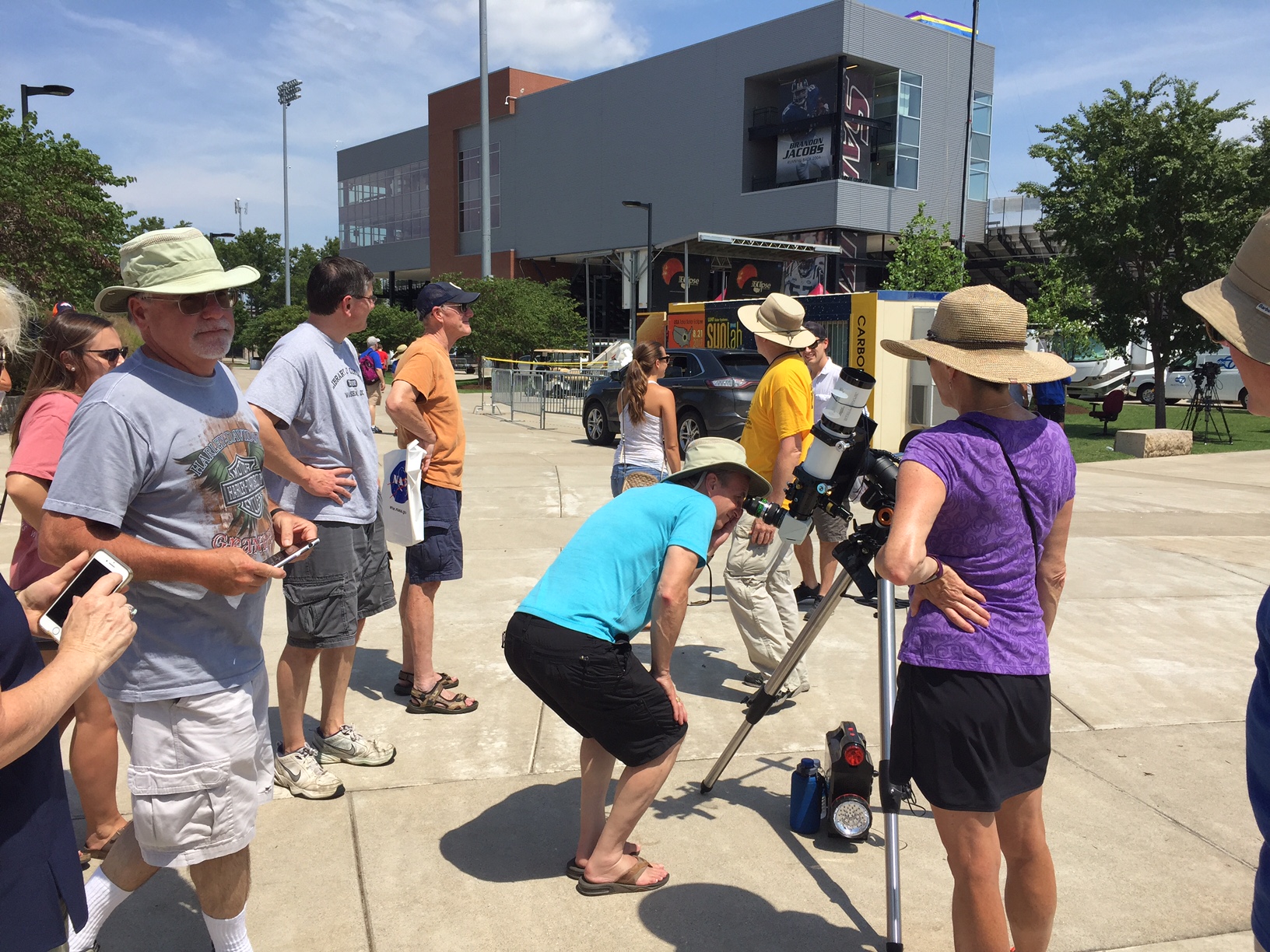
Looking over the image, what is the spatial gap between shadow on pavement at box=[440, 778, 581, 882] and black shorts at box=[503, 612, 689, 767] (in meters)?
0.59

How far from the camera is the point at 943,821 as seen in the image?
225 centimetres

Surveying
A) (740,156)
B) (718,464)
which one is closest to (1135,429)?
(718,464)

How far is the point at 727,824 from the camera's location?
351cm

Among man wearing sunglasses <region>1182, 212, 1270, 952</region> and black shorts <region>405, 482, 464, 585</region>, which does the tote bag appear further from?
man wearing sunglasses <region>1182, 212, 1270, 952</region>

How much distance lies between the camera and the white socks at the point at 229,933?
8.08ft

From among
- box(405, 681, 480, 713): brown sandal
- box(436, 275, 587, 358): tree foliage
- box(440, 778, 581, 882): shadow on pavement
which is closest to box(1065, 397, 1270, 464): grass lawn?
box(405, 681, 480, 713): brown sandal

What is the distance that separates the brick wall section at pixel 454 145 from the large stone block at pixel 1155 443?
1796 inches

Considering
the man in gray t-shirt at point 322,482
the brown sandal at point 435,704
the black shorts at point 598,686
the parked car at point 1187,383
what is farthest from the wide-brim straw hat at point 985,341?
the parked car at point 1187,383

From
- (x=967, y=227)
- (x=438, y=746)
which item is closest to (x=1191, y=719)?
(x=438, y=746)

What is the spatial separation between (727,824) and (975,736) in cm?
156

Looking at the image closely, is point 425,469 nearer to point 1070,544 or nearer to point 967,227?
point 1070,544

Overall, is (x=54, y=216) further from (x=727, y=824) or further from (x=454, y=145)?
(x=454, y=145)

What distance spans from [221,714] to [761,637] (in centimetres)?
295

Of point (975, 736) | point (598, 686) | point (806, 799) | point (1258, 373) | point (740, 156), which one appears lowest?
point (806, 799)
